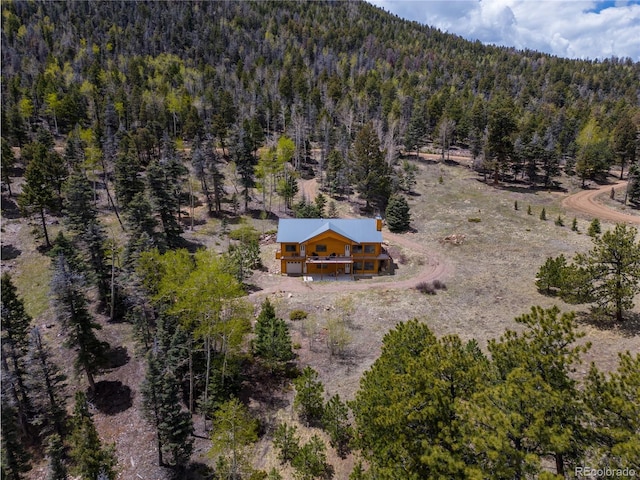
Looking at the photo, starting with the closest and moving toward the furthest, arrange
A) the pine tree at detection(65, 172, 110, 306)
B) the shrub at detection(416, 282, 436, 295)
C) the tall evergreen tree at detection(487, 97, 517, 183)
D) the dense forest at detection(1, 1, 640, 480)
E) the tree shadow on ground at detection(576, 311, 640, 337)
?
the dense forest at detection(1, 1, 640, 480) → the tree shadow on ground at detection(576, 311, 640, 337) → the pine tree at detection(65, 172, 110, 306) → the shrub at detection(416, 282, 436, 295) → the tall evergreen tree at detection(487, 97, 517, 183)

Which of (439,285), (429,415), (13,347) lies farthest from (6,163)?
(429,415)

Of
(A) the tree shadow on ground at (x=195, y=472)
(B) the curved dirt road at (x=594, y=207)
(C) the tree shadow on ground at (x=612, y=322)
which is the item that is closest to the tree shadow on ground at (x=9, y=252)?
(A) the tree shadow on ground at (x=195, y=472)

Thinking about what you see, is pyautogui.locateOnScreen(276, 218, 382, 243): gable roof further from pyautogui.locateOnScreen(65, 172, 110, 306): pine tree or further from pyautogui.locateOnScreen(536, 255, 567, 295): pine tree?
pyautogui.locateOnScreen(65, 172, 110, 306): pine tree

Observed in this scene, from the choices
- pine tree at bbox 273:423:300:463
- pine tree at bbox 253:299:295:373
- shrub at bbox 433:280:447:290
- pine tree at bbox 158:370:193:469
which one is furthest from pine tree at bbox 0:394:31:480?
shrub at bbox 433:280:447:290

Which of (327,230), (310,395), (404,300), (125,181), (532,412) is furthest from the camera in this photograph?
(125,181)

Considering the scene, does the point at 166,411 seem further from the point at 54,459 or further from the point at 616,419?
the point at 616,419

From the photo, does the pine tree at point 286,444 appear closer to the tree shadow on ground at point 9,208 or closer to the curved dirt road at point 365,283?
the curved dirt road at point 365,283
